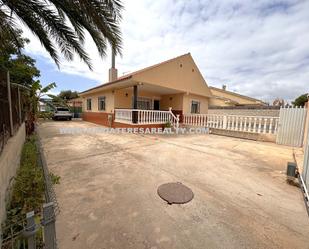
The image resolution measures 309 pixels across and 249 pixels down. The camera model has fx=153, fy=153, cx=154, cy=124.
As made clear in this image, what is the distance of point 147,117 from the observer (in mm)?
10266

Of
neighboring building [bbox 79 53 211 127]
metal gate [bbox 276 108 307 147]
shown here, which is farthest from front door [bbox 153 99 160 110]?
metal gate [bbox 276 108 307 147]

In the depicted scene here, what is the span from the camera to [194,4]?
5.50m

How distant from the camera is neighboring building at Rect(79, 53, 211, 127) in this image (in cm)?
966

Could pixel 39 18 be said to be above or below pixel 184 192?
above

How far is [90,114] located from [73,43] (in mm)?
13997

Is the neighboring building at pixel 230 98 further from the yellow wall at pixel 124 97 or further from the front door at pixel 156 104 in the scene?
the yellow wall at pixel 124 97

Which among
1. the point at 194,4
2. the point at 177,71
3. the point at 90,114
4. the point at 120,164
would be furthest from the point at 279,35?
the point at 90,114

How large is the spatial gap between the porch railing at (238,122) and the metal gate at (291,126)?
38 centimetres

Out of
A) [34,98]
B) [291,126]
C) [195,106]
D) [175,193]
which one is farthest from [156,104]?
[175,193]

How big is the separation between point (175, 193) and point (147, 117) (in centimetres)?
763

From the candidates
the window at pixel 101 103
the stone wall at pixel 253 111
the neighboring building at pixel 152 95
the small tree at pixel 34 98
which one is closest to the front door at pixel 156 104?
the neighboring building at pixel 152 95

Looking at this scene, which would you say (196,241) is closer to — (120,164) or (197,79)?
(120,164)

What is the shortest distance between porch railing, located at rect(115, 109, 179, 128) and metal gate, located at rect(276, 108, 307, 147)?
5598mm

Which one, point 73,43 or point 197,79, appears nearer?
point 73,43
